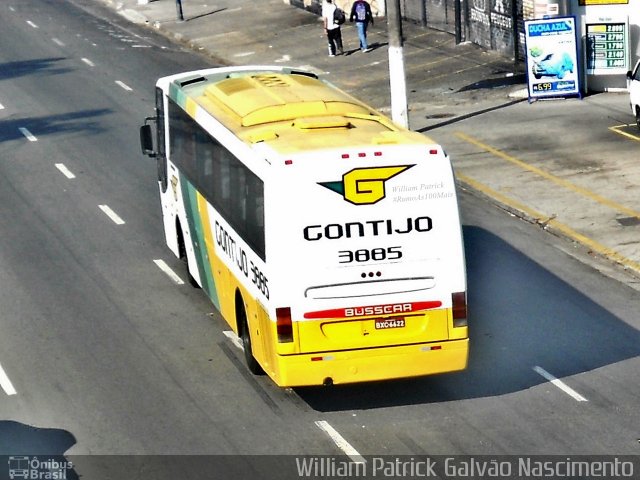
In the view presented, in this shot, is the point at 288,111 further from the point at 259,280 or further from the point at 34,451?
the point at 34,451

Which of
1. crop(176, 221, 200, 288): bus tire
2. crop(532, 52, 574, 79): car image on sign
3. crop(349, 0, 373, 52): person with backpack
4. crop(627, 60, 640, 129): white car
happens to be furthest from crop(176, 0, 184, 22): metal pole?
crop(176, 221, 200, 288): bus tire

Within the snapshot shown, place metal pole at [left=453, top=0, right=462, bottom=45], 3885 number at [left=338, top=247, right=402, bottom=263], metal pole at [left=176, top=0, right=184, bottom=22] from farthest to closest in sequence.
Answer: metal pole at [left=176, top=0, right=184, bottom=22]
metal pole at [left=453, top=0, right=462, bottom=45]
3885 number at [left=338, top=247, right=402, bottom=263]

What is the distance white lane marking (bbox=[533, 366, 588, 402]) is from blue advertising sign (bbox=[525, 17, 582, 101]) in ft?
55.2

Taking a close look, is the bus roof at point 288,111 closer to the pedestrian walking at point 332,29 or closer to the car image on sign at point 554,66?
the car image on sign at point 554,66

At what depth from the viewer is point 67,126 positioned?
112ft

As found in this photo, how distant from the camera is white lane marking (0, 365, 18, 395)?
17.2 metres

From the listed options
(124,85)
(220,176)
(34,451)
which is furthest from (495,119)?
(34,451)

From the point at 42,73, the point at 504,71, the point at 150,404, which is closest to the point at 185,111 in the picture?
the point at 150,404

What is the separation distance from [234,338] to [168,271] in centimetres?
356

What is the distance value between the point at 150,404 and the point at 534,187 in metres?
11.5

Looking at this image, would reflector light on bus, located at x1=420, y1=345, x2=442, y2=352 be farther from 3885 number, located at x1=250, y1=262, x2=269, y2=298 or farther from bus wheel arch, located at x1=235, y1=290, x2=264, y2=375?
bus wheel arch, located at x1=235, y1=290, x2=264, y2=375

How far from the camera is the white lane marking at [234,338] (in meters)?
18.5

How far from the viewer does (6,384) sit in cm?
1747

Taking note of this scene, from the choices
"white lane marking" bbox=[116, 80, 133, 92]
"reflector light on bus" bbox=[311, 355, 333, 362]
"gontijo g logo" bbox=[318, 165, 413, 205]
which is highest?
"gontijo g logo" bbox=[318, 165, 413, 205]
